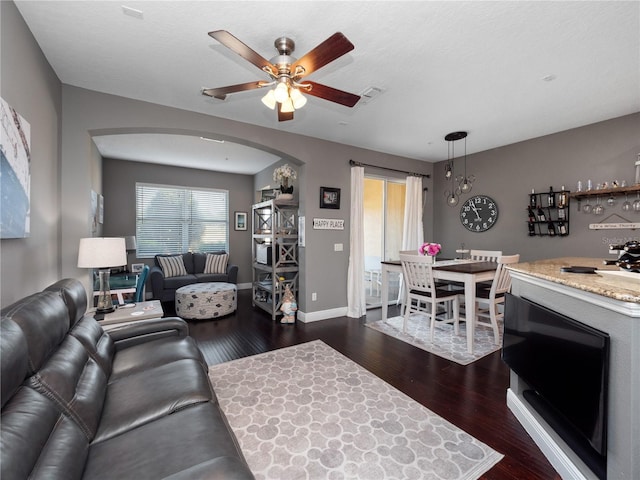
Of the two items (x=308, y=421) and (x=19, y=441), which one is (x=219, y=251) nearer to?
(x=308, y=421)

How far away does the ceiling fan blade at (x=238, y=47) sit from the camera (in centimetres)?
152

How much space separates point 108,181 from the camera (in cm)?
569

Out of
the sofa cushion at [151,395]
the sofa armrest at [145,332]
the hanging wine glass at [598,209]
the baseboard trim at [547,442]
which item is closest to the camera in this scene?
the sofa cushion at [151,395]

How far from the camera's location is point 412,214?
5.36m

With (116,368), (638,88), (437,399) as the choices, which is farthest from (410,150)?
(116,368)

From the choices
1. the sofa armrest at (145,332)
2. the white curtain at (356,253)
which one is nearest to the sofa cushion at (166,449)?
the sofa armrest at (145,332)

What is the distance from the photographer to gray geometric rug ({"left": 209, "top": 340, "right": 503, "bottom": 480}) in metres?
1.64

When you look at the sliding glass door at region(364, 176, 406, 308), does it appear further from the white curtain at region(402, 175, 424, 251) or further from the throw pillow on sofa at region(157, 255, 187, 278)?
the throw pillow on sofa at region(157, 255, 187, 278)

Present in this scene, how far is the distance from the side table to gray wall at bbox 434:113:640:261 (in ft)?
15.2

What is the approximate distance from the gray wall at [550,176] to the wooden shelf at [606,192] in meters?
0.13

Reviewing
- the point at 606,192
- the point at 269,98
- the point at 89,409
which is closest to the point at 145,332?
the point at 89,409

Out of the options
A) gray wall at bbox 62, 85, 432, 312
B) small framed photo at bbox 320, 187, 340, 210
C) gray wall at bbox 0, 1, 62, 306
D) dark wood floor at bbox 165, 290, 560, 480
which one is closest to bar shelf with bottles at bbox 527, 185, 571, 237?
gray wall at bbox 62, 85, 432, 312

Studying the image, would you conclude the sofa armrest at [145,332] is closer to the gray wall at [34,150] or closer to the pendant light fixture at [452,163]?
the gray wall at [34,150]

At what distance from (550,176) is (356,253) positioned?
301 cm
